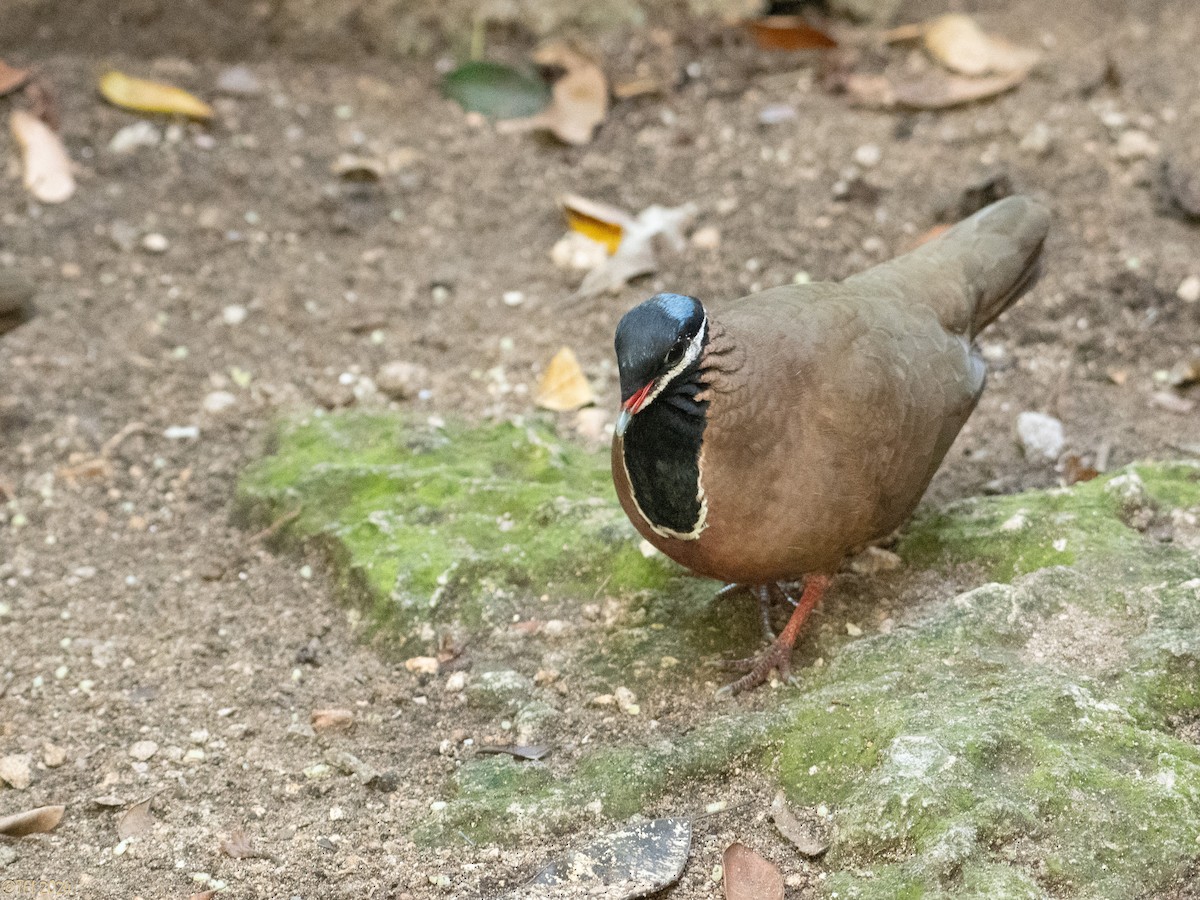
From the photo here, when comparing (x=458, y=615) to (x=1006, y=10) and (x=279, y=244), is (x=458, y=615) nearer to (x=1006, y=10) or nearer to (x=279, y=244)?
(x=279, y=244)

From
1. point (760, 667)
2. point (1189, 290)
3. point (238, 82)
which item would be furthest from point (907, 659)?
point (238, 82)

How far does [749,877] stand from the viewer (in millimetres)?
2580

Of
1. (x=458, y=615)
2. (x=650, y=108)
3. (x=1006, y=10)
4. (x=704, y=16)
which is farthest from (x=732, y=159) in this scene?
(x=458, y=615)

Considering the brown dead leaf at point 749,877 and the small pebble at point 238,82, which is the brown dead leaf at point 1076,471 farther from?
the small pebble at point 238,82

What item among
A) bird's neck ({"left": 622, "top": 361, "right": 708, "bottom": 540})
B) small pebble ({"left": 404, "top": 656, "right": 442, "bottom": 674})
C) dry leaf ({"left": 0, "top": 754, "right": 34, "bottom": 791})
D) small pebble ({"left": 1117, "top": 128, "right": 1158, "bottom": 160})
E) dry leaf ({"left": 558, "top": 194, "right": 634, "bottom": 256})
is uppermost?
bird's neck ({"left": 622, "top": 361, "right": 708, "bottom": 540})

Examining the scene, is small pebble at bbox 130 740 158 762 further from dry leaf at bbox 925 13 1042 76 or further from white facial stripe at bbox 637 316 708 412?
dry leaf at bbox 925 13 1042 76

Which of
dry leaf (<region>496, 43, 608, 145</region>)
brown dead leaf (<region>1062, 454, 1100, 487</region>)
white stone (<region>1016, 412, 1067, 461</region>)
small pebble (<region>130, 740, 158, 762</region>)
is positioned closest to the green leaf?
dry leaf (<region>496, 43, 608, 145</region>)

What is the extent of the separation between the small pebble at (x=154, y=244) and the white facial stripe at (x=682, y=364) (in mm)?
2628

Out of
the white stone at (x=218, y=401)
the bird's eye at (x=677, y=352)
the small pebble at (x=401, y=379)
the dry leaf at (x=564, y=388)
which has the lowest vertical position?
the white stone at (x=218, y=401)

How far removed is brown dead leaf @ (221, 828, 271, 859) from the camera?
2756 millimetres

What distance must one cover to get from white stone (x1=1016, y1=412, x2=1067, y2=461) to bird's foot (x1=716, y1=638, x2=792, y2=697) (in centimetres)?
125

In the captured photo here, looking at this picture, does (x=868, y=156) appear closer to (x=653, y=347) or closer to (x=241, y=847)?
(x=653, y=347)

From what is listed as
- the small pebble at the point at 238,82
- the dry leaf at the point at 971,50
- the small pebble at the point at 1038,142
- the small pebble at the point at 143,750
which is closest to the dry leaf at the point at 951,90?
the dry leaf at the point at 971,50

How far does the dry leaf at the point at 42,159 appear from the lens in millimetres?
5020
